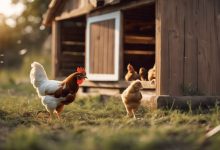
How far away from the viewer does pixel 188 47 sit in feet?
35.1

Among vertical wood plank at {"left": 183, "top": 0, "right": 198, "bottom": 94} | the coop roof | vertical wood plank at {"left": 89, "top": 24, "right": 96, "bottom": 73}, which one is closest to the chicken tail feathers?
the coop roof

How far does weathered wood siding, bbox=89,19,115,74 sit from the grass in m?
0.90

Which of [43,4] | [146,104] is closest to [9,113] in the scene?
[146,104]

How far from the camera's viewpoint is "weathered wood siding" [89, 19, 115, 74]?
1250cm

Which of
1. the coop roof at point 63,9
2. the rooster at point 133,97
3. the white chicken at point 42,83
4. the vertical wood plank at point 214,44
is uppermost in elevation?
the coop roof at point 63,9

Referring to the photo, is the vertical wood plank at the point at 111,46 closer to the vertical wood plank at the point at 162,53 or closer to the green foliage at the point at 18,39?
the vertical wood plank at the point at 162,53

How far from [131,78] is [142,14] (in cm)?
332

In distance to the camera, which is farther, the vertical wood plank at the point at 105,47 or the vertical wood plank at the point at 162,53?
the vertical wood plank at the point at 105,47

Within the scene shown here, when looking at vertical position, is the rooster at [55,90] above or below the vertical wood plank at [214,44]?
below

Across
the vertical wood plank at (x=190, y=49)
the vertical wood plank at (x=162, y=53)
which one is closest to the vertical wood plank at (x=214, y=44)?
the vertical wood plank at (x=190, y=49)

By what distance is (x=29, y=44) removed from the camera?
37.6 meters

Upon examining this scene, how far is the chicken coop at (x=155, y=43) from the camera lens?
1042cm

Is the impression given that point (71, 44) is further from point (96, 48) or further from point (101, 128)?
point (101, 128)

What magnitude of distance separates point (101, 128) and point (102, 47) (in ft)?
20.7
